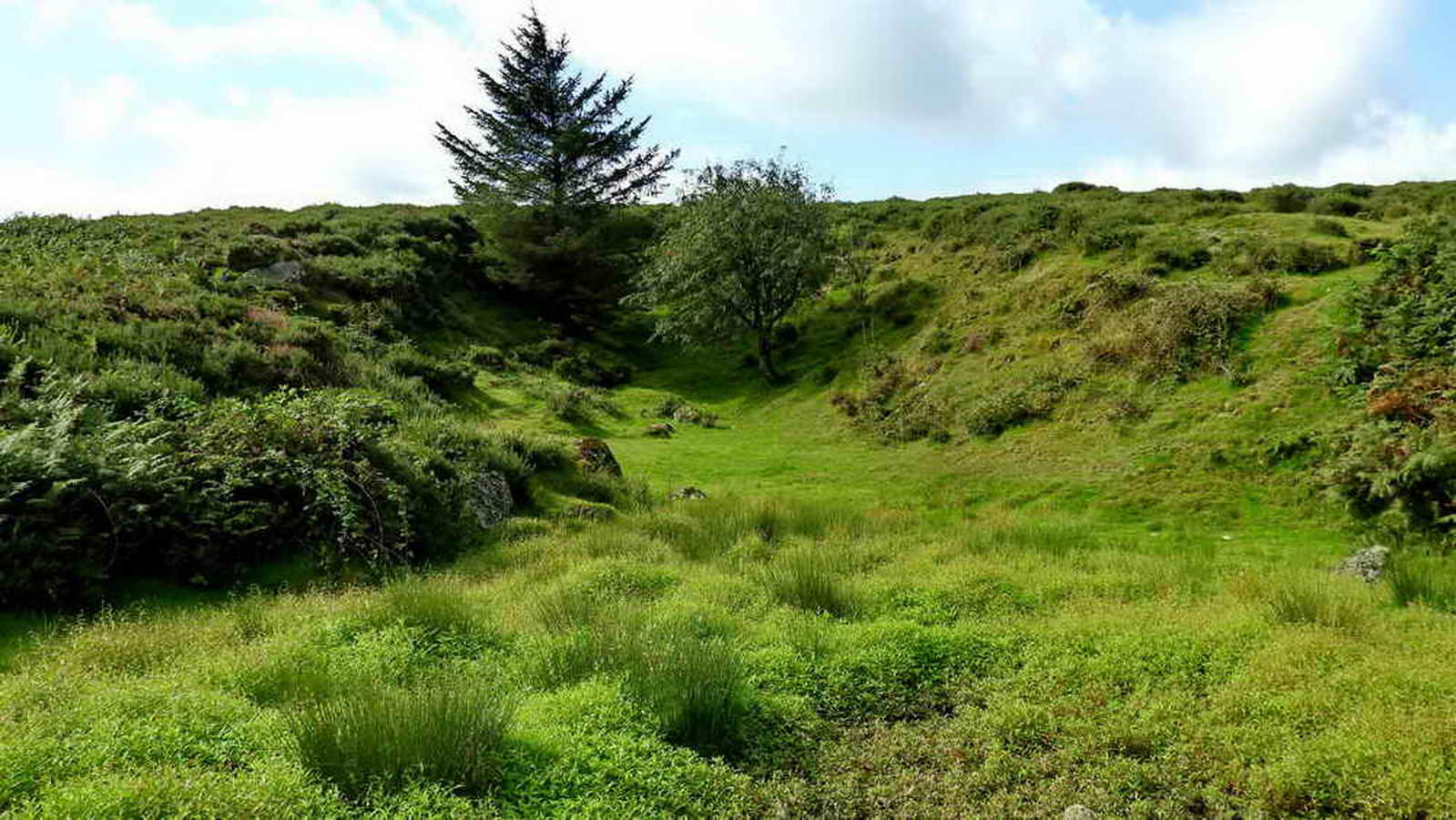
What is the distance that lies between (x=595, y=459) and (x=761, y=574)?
871cm

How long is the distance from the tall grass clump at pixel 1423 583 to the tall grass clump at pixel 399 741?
9947 millimetres

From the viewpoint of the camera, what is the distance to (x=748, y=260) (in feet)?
110

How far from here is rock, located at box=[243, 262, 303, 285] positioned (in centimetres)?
2769

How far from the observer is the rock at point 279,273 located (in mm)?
27688

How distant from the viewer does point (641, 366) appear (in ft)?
128

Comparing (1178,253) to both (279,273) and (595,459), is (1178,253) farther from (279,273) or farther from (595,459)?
(279,273)

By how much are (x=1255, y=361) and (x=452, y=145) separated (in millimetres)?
40166

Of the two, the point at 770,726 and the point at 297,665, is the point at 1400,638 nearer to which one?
the point at 770,726

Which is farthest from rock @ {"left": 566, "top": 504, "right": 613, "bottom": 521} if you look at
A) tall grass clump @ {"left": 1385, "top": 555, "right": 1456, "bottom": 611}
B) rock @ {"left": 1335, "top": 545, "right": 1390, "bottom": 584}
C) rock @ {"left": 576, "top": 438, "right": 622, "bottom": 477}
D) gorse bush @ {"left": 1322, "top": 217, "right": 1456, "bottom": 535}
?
gorse bush @ {"left": 1322, "top": 217, "right": 1456, "bottom": 535}

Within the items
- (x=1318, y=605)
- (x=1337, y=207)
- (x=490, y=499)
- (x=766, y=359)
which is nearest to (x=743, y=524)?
(x=490, y=499)

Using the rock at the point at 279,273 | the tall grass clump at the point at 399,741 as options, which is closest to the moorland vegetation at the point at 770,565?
the tall grass clump at the point at 399,741

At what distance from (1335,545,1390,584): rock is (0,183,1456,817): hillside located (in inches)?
9.1

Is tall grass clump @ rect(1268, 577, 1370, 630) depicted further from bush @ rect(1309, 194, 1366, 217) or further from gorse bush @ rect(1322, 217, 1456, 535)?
bush @ rect(1309, 194, 1366, 217)

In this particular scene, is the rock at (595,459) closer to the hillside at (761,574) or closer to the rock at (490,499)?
the hillside at (761,574)
